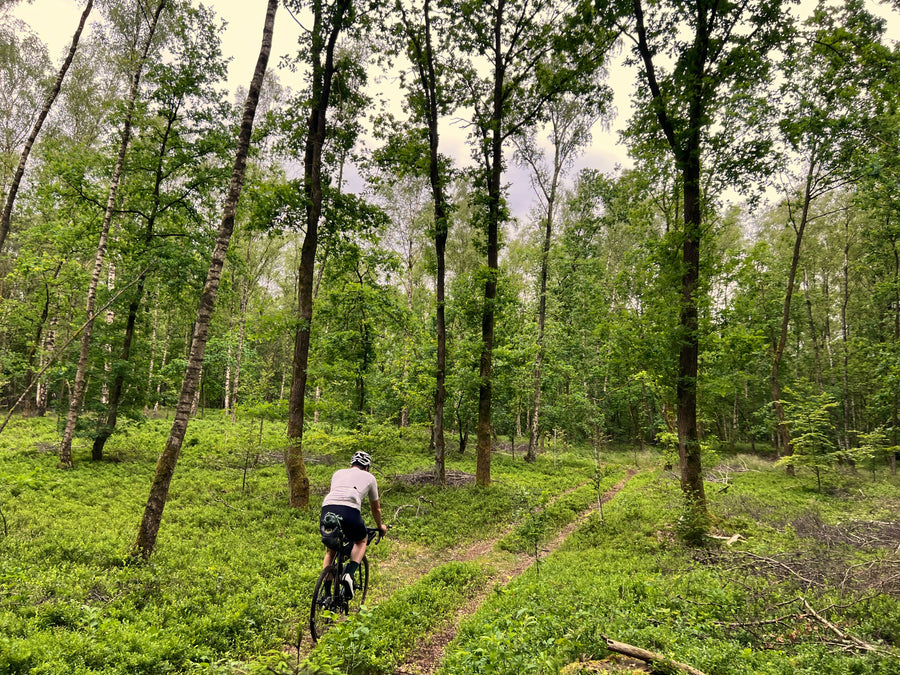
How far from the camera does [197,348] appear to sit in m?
7.13

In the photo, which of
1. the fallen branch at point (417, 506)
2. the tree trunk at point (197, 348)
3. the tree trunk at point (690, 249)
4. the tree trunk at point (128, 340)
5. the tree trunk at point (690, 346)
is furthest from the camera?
the tree trunk at point (128, 340)

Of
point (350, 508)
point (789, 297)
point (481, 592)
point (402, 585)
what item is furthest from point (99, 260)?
point (789, 297)

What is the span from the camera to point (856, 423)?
3553cm

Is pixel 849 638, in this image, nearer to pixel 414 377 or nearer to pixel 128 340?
pixel 414 377

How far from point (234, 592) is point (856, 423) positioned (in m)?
52.6

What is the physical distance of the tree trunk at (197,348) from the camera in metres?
6.86

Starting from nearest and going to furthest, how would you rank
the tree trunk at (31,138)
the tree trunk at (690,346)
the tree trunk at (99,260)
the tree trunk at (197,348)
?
the tree trunk at (31,138), the tree trunk at (197,348), the tree trunk at (690,346), the tree trunk at (99,260)

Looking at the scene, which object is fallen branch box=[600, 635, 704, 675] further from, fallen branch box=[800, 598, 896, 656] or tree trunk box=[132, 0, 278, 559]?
tree trunk box=[132, 0, 278, 559]

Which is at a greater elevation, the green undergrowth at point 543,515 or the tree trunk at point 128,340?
the tree trunk at point 128,340

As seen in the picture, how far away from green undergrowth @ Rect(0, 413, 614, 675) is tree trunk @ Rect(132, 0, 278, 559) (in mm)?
688

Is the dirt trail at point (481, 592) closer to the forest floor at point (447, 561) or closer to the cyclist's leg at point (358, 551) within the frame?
the forest floor at point (447, 561)

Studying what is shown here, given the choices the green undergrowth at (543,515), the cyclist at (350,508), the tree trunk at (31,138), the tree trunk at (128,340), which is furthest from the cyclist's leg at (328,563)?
the tree trunk at (128,340)

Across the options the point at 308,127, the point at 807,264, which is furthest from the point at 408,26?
the point at 807,264

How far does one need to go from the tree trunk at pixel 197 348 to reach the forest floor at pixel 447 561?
4562mm
